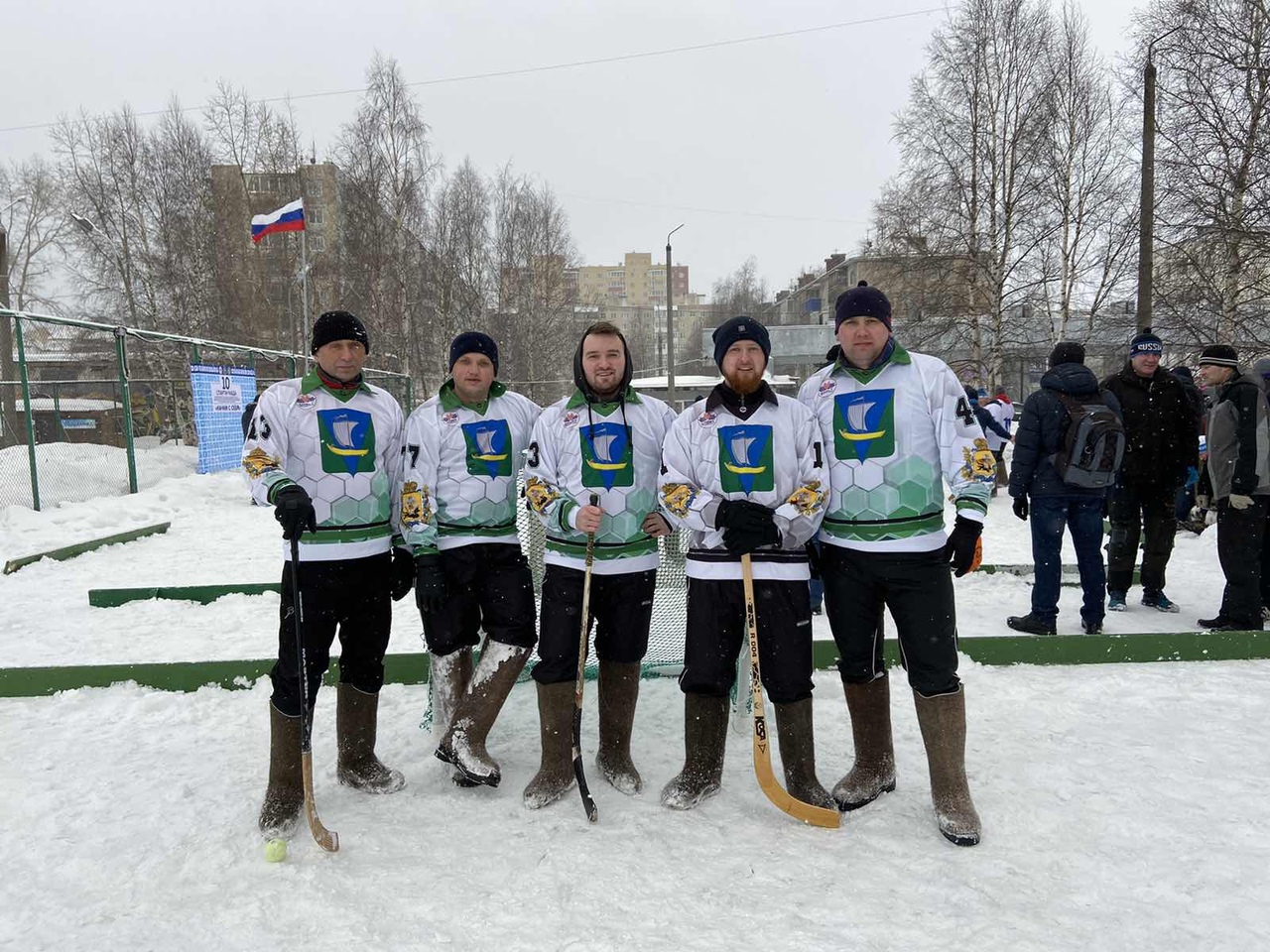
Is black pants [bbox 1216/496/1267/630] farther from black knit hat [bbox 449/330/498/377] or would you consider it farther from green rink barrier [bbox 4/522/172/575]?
green rink barrier [bbox 4/522/172/575]

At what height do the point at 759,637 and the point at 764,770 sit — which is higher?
the point at 759,637

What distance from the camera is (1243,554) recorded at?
16.0 feet

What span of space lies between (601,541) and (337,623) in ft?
3.59

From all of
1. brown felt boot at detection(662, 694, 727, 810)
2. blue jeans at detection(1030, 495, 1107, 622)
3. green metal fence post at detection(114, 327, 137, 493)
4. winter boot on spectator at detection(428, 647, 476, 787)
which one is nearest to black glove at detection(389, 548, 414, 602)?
winter boot on spectator at detection(428, 647, 476, 787)

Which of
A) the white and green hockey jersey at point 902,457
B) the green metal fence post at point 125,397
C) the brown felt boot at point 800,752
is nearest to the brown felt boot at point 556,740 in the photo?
the brown felt boot at point 800,752

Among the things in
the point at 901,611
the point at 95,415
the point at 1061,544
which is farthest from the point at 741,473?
the point at 95,415

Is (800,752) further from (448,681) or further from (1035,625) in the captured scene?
(1035,625)

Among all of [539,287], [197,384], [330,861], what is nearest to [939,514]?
[330,861]

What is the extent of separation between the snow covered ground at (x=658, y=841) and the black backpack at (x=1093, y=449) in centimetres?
115

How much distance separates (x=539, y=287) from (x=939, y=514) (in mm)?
30610

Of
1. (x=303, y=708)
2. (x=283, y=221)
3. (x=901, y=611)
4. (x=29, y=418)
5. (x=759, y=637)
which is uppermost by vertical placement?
(x=283, y=221)

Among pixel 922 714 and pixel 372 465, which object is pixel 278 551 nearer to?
pixel 372 465

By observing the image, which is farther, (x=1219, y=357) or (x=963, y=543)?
(x=1219, y=357)

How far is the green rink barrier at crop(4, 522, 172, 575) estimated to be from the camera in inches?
282
